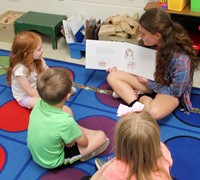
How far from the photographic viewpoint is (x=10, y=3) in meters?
2.81

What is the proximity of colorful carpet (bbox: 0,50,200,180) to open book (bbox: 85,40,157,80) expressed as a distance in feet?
0.54

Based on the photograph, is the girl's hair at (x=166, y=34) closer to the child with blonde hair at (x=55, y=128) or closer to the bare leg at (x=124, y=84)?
the bare leg at (x=124, y=84)

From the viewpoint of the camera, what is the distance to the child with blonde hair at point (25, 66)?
169 centimetres

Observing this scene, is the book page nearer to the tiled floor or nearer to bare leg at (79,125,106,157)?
the tiled floor

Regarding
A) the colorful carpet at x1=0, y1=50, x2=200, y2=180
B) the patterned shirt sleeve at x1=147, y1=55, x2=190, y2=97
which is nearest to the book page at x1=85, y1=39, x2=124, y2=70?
the colorful carpet at x1=0, y1=50, x2=200, y2=180

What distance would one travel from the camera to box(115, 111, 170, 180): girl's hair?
0.91 meters

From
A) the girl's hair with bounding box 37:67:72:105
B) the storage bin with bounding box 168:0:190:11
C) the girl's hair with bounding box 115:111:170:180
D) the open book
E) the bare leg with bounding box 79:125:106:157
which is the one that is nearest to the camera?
the girl's hair with bounding box 115:111:170:180

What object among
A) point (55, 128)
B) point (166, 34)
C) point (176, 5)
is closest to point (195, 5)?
point (176, 5)

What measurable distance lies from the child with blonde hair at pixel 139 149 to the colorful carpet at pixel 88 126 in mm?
489

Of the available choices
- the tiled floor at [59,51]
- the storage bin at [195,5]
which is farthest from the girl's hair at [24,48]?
the storage bin at [195,5]

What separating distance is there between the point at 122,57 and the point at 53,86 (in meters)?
0.79

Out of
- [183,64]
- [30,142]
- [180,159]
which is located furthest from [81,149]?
[183,64]

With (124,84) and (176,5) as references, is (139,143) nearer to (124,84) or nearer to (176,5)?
(124,84)

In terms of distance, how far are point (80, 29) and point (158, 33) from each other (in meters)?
0.95
